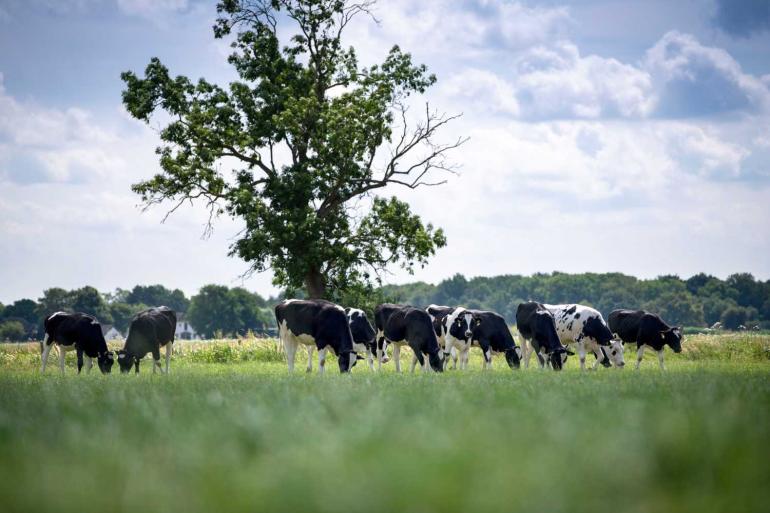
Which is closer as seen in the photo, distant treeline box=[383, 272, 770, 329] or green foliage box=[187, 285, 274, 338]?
green foliage box=[187, 285, 274, 338]

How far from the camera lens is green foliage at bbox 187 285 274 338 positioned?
464 ft

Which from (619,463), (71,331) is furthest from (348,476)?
(71,331)

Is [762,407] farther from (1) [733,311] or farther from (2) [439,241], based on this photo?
(1) [733,311]

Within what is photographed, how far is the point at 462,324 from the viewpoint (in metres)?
29.5

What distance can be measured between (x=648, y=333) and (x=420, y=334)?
29.2 ft

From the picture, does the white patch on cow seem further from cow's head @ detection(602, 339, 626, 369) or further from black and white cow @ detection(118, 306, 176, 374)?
black and white cow @ detection(118, 306, 176, 374)

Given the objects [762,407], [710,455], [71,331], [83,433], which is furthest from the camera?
[71,331]

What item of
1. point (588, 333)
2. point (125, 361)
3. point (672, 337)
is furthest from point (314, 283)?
point (672, 337)

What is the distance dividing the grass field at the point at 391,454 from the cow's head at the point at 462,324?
56.1 feet

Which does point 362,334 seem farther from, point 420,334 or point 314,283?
point 314,283

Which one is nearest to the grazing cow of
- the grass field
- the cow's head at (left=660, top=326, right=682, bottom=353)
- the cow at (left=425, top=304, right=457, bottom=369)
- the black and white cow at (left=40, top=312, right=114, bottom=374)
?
the cow at (left=425, top=304, right=457, bottom=369)

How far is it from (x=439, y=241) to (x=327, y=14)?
41.9 ft

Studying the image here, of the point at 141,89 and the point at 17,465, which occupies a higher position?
the point at 141,89

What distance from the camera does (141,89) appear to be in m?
42.5
